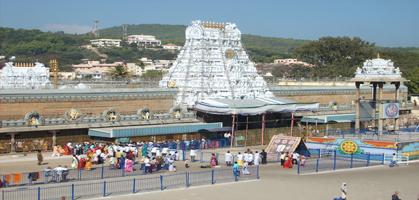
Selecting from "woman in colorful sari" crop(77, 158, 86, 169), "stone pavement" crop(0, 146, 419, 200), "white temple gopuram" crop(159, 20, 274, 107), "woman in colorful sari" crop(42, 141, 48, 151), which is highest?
"white temple gopuram" crop(159, 20, 274, 107)

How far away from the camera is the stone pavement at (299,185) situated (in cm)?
2002

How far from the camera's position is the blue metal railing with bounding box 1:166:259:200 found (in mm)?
18422

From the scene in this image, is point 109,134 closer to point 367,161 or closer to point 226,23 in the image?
point 367,161

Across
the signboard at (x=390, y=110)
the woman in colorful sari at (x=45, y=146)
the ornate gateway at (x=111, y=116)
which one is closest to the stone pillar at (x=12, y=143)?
the woman in colorful sari at (x=45, y=146)

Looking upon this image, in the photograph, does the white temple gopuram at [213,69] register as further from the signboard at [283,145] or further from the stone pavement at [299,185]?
the stone pavement at [299,185]

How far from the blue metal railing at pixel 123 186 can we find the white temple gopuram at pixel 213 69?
20134mm

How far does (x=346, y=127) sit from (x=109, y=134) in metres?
21.6

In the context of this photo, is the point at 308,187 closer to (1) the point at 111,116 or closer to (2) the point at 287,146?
(2) the point at 287,146

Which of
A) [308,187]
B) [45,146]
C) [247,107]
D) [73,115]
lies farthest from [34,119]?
[308,187]

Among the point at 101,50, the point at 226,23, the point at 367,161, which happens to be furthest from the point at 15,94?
the point at 101,50

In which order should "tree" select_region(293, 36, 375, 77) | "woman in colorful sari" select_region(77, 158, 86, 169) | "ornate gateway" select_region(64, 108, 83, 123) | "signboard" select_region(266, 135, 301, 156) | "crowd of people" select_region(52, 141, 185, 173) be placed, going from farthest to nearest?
"tree" select_region(293, 36, 375, 77), "ornate gateway" select_region(64, 108, 83, 123), "signboard" select_region(266, 135, 301, 156), "crowd of people" select_region(52, 141, 185, 173), "woman in colorful sari" select_region(77, 158, 86, 169)

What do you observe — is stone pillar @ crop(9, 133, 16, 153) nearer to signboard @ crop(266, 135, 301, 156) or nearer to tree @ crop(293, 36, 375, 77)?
signboard @ crop(266, 135, 301, 156)

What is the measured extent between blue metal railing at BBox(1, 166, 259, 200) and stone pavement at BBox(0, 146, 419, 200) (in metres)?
0.52

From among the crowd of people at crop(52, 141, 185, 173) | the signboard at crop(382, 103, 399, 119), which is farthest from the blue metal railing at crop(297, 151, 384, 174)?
the crowd of people at crop(52, 141, 185, 173)
